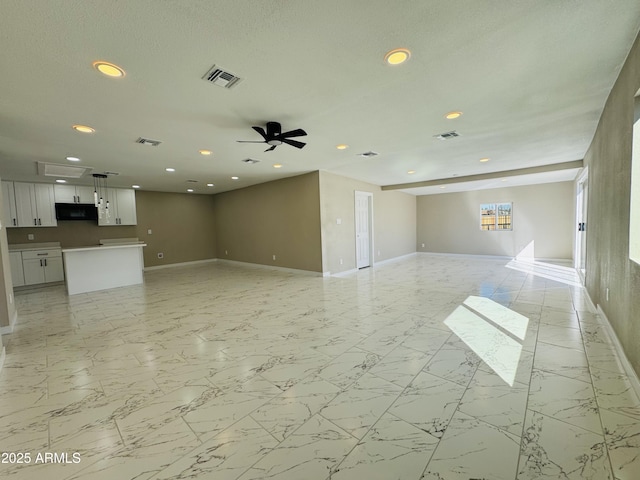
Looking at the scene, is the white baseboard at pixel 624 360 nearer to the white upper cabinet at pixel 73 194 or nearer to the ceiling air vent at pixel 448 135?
the ceiling air vent at pixel 448 135

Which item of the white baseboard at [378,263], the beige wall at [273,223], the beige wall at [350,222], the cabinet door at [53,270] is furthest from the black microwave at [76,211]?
the white baseboard at [378,263]

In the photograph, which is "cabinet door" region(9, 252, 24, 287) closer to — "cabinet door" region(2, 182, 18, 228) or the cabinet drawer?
the cabinet drawer

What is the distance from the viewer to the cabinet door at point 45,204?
259 inches

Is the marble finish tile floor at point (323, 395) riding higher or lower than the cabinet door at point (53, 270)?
lower

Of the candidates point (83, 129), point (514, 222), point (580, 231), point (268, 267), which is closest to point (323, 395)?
point (83, 129)

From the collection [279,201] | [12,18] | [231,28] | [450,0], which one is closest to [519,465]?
[450,0]

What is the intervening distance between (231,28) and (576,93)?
3340 millimetres

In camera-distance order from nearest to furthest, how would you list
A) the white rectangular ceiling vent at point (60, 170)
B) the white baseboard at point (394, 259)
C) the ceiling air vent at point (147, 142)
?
1. the ceiling air vent at point (147, 142)
2. the white rectangular ceiling vent at point (60, 170)
3. the white baseboard at point (394, 259)

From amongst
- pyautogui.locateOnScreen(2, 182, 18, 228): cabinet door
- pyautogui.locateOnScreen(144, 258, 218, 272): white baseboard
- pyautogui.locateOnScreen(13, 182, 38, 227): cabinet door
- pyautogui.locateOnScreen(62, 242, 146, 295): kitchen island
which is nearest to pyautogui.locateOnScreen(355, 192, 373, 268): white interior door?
pyautogui.locateOnScreen(62, 242, 146, 295): kitchen island

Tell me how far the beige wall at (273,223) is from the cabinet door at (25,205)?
4.64m

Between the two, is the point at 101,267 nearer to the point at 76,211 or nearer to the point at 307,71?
the point at 76,211

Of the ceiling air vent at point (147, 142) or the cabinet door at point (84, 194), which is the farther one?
the cabinet door at point (84, 194)

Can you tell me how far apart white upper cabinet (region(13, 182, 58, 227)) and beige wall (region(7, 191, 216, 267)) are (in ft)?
1.45

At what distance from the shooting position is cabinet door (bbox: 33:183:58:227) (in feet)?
21.6
